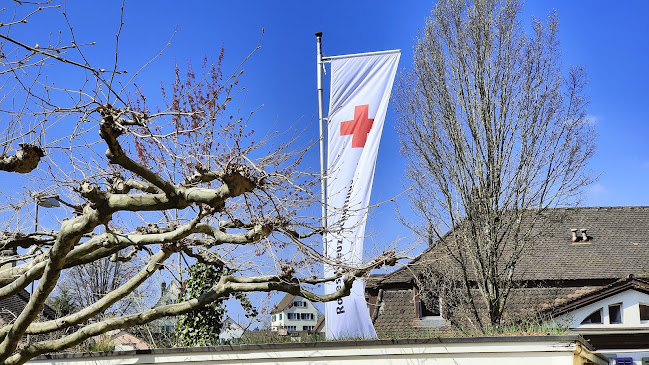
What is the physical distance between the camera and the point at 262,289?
9.98 metres

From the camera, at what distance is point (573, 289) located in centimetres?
2089

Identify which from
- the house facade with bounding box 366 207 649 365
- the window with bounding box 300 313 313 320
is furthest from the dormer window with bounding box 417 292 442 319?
the window with bounding box 300 313 313 320

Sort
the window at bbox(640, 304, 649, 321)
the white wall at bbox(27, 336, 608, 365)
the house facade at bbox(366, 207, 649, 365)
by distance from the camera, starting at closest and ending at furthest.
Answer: the white wall at bbox(27, 336, 608, 365)
the house facade at bbox(366, 207, 649, 365)
the window at bbox(640, 304, 649, 321)

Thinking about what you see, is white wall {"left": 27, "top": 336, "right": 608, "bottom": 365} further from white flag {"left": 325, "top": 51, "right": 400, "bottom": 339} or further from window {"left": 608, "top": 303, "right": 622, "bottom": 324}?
window {"left": 608, "top": 303, "right": 622, "bottom": 324}

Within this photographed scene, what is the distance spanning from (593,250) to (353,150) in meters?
12.8

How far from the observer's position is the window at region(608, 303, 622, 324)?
1961cm

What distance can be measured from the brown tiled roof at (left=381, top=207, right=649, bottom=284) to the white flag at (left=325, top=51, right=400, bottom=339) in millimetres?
7575

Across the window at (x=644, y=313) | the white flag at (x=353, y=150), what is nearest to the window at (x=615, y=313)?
the window at (x=644, y=313)

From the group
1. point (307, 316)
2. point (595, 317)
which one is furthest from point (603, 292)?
point (307, 316)

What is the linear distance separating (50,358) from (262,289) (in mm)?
4153

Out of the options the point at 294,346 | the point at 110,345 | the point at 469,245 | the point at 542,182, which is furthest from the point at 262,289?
the point at 542,182

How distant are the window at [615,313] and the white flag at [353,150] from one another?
10182 mm

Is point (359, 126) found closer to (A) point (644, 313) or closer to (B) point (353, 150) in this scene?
(B) point (353, 150)

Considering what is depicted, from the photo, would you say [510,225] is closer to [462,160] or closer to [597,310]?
[462,160]
